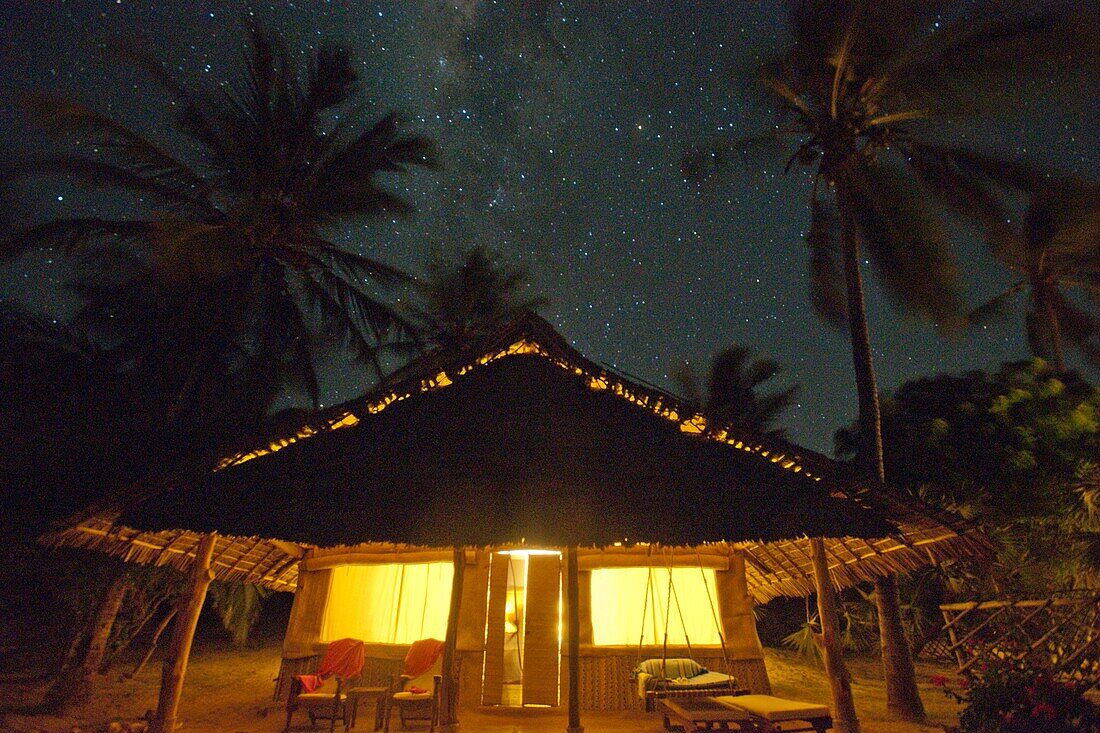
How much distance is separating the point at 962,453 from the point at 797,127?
19.5 ft

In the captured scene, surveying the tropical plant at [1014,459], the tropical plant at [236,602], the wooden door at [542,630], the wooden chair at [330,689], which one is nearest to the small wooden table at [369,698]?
the wooden chair at [330,689]

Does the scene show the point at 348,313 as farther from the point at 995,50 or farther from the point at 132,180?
the point at 995,50

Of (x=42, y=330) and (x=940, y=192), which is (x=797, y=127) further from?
(x=42, y=330)

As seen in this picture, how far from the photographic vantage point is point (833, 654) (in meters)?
6.33

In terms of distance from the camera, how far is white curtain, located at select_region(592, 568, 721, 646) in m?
9.44

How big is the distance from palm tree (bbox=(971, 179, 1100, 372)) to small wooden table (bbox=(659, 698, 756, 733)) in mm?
9717

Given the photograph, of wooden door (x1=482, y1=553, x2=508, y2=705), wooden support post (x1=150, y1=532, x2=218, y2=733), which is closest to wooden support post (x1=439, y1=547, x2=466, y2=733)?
Answer: wooden support post (x1=150, y1=532, x2=218, y2=733)

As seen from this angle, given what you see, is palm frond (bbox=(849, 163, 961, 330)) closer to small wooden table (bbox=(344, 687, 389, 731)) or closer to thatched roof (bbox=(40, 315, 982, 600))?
thatched roof (bbox=(40, 315, 982, 600))

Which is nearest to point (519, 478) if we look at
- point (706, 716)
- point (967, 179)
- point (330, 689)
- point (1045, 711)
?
point (706, 716)

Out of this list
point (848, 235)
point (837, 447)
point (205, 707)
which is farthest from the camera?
point (837, 447)

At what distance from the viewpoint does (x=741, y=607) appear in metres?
9.62

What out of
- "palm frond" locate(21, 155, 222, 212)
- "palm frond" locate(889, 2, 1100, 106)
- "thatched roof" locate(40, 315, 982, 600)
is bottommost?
"thatched roof" locate(40, 315, 982, 600)

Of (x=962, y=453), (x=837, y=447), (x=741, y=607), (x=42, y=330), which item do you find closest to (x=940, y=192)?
(x=962, y=453)

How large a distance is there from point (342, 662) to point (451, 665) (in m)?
2.72
